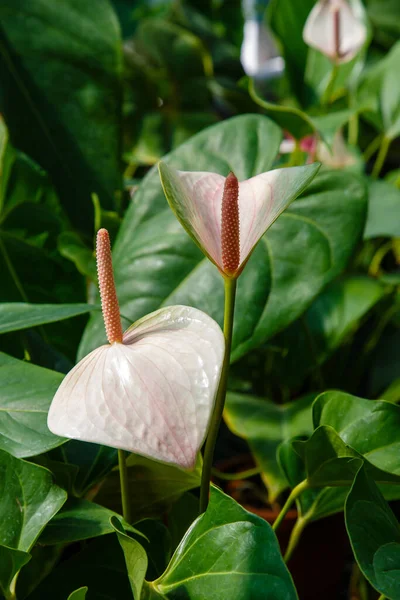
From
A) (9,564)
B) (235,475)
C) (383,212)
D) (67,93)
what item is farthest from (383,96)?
(9,564)

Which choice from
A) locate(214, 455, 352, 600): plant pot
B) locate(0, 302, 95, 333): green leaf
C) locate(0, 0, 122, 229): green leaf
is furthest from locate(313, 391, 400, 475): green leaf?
locate(0, 0, 122, 229): green leaf

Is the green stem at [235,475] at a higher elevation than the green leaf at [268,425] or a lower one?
lower

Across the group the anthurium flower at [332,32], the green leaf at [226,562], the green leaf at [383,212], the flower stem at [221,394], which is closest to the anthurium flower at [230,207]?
the flower stem at [221,394]

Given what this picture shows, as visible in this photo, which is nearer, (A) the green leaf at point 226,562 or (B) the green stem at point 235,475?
(A) the green leaf at point 226,562

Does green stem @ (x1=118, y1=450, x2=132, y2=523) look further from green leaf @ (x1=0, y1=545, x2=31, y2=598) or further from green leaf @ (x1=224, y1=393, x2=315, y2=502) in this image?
green leaf @ (x1=224, y1=393, x2=315, y2=502)

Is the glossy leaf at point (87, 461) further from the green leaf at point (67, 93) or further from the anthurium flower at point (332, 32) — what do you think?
the anthurium flower at point (332, 32)

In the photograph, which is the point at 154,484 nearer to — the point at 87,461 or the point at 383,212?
the point at 87,461

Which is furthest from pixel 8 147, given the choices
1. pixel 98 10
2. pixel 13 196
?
pixel 98 10
